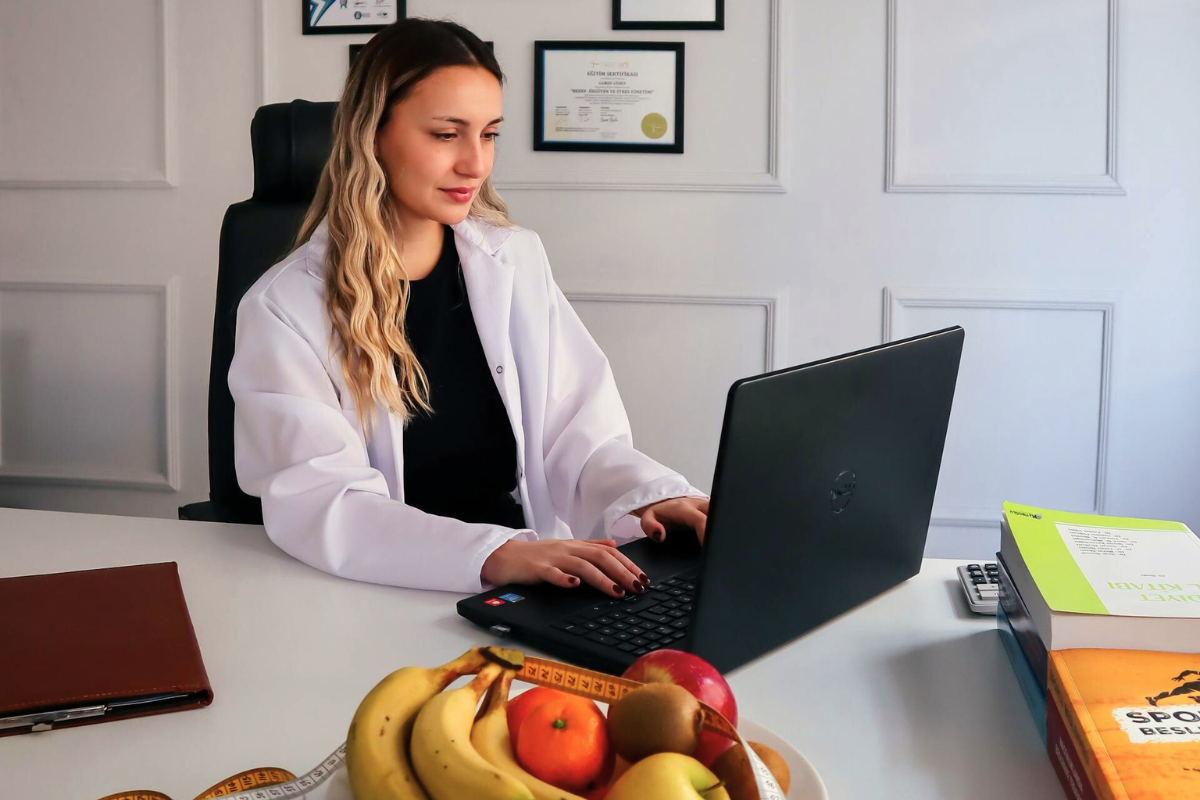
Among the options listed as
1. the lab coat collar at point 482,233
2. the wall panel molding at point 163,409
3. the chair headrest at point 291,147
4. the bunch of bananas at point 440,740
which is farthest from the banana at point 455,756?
the wall panel molding at point 163,409

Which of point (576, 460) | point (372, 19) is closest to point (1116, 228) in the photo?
point (576, 460)

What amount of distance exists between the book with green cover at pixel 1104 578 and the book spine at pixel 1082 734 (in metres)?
0.04

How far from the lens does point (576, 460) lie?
4.91 feet

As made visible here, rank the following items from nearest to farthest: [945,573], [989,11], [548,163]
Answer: [945,573]
[989,11]
[548,163]

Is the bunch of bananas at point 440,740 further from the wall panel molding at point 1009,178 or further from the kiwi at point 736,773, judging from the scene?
the wall panel molding at point 1009,178

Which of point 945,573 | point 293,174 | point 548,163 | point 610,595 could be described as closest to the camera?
point 610,595

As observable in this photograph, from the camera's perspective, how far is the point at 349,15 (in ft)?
9.25

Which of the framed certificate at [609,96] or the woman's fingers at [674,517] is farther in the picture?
Answer: the framed certificate at [609,96]

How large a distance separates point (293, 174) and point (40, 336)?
5.87ft

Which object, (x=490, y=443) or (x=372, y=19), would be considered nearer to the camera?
(x=490, y=443)

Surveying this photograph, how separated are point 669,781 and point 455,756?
103 millimetres

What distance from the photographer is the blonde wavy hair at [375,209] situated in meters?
1.40

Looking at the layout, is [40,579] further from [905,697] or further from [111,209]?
[111,209]

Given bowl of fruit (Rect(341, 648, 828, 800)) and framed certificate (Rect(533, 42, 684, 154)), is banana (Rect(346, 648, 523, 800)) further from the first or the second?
framed certificate (Rect(533, 42, 684, 154))
